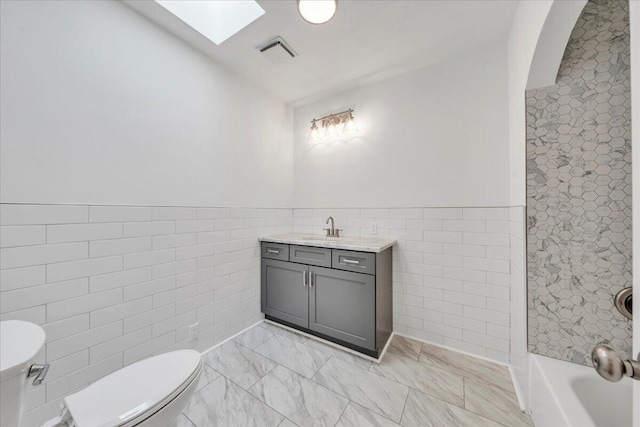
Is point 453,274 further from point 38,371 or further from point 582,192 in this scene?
point 38,371

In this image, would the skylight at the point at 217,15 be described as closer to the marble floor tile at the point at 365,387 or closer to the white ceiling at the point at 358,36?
the white ceiling at the point at 358,36

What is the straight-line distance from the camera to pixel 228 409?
1.39 m

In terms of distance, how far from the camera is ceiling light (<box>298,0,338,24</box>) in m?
1.42

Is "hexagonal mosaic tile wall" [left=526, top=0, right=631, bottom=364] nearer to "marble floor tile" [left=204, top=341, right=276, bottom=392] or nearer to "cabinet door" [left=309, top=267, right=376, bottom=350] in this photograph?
"cabinet door" [left=309, top=267, right=376, bottom=350]

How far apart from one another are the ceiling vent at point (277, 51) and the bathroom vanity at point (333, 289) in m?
1.53

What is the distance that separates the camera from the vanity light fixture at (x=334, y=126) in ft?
7.86

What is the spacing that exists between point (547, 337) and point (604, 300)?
12.3 inches

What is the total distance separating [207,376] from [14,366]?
3.80 feet

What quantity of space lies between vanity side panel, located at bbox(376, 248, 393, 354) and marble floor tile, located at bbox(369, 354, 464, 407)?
0.13 meters

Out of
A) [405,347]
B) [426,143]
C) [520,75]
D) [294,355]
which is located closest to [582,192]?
[520,75]

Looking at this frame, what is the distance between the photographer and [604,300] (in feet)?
3.77

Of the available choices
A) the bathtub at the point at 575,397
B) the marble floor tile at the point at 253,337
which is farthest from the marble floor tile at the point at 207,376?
the bathtub at the point at 575,397

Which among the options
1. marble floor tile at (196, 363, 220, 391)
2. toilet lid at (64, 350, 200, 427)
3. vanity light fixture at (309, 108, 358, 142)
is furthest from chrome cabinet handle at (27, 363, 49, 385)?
vanity light fixture at (309, 108, 358, 142)

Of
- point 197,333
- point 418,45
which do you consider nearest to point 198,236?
point 197,333
